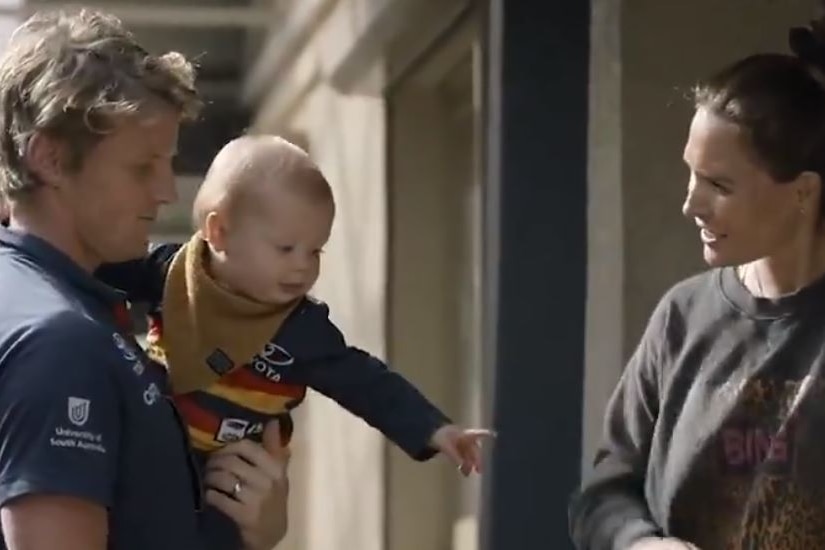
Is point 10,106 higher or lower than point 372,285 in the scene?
higher

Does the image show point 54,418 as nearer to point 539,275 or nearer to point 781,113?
point 781,113

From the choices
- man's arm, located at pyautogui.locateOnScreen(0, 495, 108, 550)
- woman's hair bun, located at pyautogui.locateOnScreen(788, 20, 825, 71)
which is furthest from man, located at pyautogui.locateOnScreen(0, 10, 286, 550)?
woman's hair bun, located at pyautogui.locateOnScreen(788, 20, 825, 71)

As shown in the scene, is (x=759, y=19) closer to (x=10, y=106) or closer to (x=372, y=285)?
(x=10, y=106)

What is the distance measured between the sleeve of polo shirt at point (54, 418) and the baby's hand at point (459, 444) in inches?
17.8

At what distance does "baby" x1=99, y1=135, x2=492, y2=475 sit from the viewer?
1.49m

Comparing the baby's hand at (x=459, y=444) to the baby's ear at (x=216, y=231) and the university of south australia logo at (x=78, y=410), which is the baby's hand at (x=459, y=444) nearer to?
the baby's ear at (x=216, y=231)

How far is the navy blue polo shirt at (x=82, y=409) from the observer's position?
1103 mm

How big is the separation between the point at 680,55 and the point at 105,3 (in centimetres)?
272

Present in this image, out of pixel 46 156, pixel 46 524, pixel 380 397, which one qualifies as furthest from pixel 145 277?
pixel 46 524

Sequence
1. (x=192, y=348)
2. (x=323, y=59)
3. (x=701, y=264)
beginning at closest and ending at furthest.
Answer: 1. (x=192, y=348)
2. (x=701, y=264)
3. (x=323, y=59)

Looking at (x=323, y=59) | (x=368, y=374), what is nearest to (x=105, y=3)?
(x=323, y=59)

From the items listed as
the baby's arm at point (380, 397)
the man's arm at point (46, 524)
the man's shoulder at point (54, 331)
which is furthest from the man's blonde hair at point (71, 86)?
the baby's arm at point (380, 397)

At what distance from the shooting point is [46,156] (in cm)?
119

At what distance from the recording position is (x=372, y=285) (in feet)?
10.4
